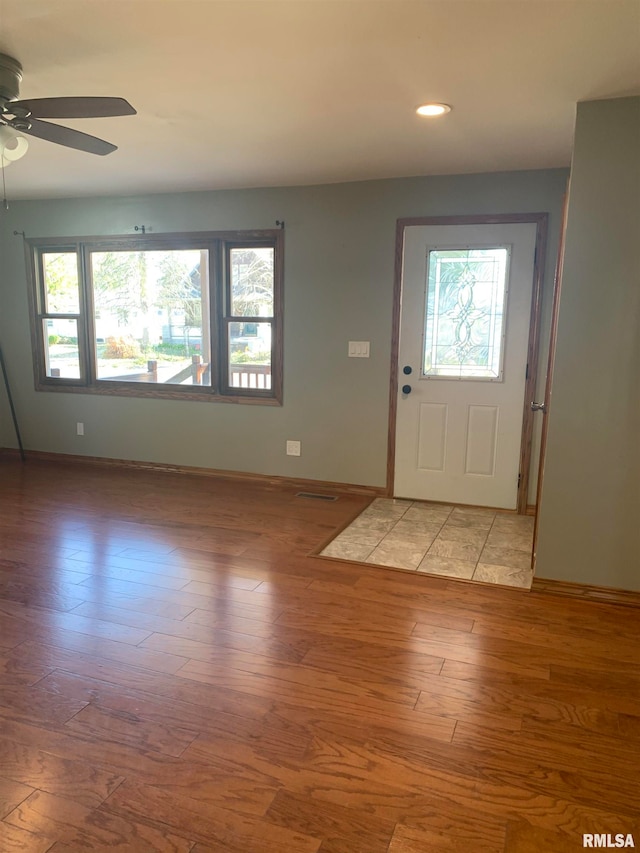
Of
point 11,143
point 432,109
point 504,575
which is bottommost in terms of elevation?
point 504,575

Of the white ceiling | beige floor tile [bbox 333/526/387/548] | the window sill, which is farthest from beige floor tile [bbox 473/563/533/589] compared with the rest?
the white ceiling

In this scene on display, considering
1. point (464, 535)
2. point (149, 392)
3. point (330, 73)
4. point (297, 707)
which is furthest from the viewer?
point (149, 392)

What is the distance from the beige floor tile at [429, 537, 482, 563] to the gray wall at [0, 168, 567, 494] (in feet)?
3.34

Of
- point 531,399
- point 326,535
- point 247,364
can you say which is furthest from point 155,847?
point 247,364

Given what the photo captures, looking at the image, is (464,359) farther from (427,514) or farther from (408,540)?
(408,540)

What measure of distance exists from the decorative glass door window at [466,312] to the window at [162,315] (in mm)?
1222

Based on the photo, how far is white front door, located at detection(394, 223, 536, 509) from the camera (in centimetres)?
394

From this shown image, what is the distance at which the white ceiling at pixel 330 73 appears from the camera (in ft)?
6.37

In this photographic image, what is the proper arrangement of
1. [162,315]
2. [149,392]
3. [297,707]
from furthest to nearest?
[149,392], [162,315], [297,707]

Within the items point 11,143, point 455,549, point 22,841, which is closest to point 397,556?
point 455,549

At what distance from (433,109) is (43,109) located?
1.72m

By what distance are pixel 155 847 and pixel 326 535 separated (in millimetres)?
2282

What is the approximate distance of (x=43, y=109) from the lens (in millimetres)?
2258

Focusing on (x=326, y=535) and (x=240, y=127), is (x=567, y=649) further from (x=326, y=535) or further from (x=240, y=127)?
(x=240, y=127)
